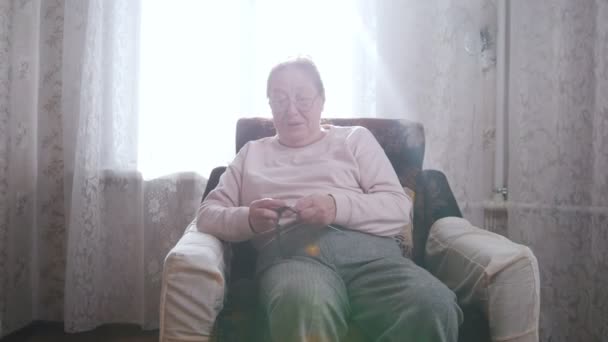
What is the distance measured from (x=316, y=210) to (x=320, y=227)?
7 centimetres

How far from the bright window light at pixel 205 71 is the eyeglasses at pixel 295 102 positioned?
69cm

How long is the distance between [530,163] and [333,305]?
133 cm

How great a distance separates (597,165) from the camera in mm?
1677

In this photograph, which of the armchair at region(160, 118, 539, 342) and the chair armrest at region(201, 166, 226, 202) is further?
the chair armrest at region(201, 166, 226, 202)

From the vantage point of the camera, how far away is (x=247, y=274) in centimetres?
130

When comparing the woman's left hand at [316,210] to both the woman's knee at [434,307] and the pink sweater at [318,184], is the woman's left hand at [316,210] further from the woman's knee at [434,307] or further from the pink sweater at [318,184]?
the woman's knee at [434,307]

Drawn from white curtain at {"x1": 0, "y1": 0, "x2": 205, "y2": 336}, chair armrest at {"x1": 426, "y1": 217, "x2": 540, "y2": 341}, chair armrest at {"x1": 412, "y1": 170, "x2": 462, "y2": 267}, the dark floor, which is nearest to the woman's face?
chair armrest at {"x1": 412, "y1": 170, "x2": 462, "y2": 267}

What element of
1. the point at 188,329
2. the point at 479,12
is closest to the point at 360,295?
the point at 188,329

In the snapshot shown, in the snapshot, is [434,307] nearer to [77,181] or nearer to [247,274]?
[247,274]

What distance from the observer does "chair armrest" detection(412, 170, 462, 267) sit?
1404 mm

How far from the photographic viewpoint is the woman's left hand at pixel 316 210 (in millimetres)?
1066

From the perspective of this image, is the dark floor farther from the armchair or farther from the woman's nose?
the woman's nose

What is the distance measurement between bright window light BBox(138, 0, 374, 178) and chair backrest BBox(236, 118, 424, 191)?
17.7 inches

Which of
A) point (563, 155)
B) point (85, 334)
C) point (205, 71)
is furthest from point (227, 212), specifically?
point (563, 155)
